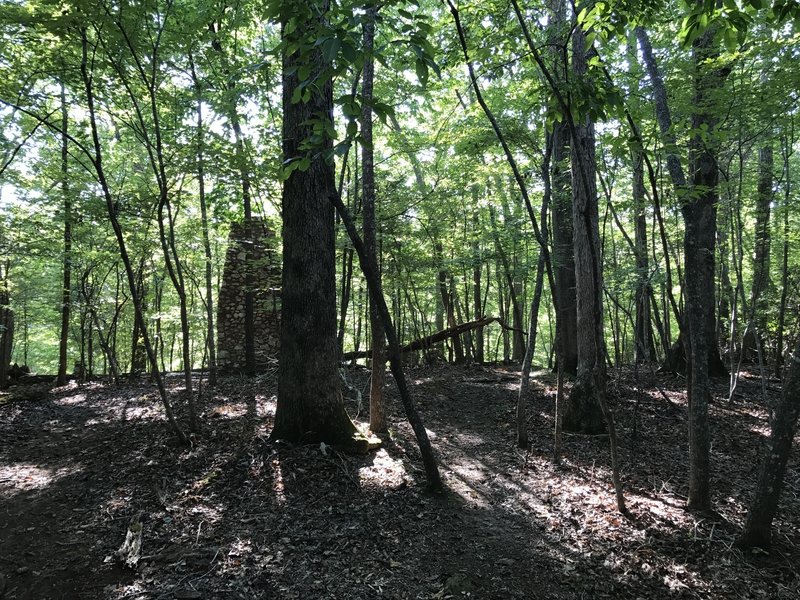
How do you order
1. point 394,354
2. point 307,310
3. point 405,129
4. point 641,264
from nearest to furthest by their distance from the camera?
point 394,354, point 307,310, point 641,264, point 405,129

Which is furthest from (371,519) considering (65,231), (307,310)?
(65,231)

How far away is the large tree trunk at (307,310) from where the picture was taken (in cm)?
471

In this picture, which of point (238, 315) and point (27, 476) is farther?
point (238, 315)

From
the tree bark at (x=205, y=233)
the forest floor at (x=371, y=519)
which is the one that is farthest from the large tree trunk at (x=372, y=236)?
the tree bark at (x=205, y=233)

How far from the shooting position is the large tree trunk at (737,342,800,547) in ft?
9.82

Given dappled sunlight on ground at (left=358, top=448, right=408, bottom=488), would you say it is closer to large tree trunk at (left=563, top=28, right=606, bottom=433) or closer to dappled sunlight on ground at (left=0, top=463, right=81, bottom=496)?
large tree trunk at (left=563, top=28, right=606, bottom=433)

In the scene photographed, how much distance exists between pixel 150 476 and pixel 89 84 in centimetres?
399

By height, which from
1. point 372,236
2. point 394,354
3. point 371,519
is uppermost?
point 372,236

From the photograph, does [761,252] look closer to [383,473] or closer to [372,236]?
[372,236]

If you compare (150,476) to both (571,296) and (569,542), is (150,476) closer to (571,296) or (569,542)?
(569,542)

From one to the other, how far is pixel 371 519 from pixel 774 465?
3121 mm

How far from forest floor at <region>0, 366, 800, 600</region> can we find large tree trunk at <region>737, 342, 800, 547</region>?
165 millimetres

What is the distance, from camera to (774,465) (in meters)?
3.19

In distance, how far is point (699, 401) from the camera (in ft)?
12.5
